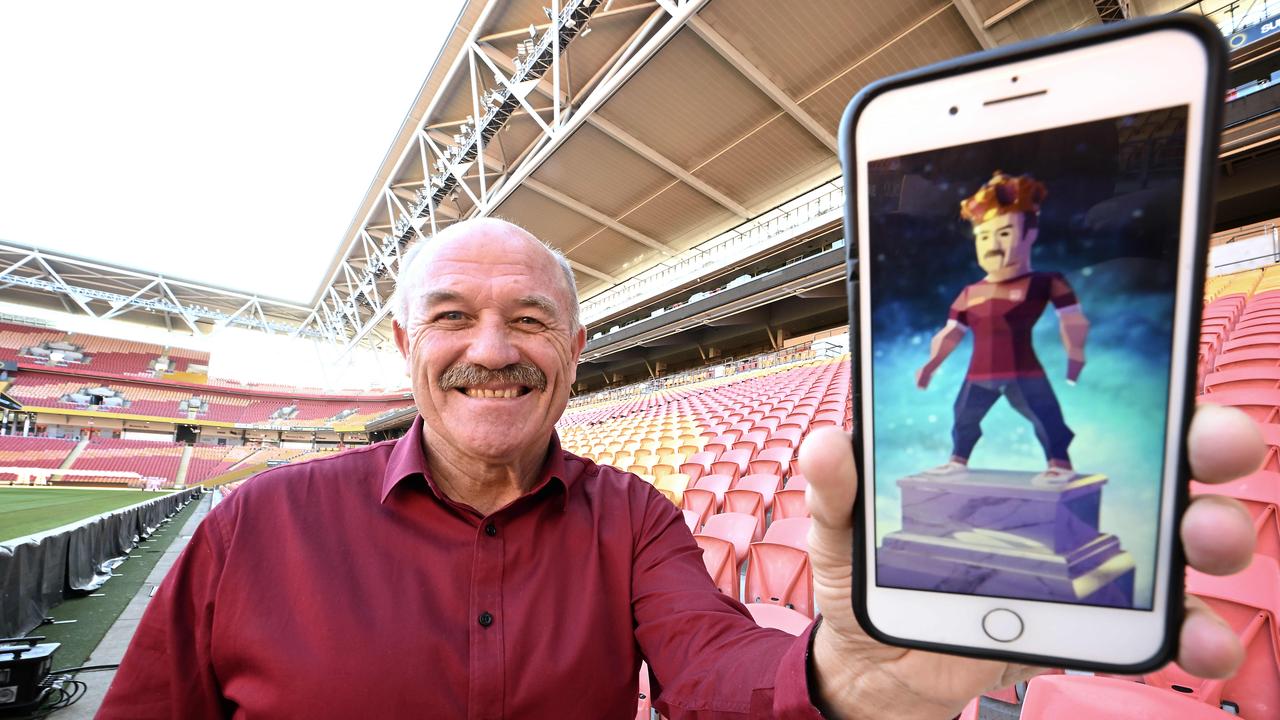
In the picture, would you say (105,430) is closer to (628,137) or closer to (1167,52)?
(628,137)

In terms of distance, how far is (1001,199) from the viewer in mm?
607

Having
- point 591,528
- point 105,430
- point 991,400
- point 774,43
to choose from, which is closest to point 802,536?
point 591,528

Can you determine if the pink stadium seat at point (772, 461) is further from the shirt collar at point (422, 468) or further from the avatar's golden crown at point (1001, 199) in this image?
the avatar's golden crown at point (1001, 199)

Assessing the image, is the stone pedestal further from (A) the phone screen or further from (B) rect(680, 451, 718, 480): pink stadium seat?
(B) rect(680, 451, 718, 480): pink stadium seat

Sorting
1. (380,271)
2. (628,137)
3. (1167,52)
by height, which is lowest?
(1167,52)

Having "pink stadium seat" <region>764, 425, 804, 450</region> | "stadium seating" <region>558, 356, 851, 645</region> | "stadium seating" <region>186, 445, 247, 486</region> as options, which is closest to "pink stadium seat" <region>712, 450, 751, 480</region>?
"stadium seating" <region>558, 356, 851, 645</region>

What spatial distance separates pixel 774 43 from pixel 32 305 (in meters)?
43.3

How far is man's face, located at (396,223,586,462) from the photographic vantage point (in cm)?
124

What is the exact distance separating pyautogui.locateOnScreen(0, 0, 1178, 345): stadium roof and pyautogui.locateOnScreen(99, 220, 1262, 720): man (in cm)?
1042

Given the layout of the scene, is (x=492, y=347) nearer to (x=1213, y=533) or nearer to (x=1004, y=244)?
(x=1004, y=244)

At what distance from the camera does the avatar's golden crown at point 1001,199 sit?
594mm

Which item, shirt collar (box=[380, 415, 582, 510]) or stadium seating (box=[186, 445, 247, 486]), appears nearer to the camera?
shirt collar (box=[380, 415, 582, 510])

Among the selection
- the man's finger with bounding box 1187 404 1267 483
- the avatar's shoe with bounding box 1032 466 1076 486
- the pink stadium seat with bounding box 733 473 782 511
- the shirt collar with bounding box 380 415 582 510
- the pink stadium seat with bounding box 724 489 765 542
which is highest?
the man's finger with bounding box 1187 404 1267 483

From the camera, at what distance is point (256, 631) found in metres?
0.99
